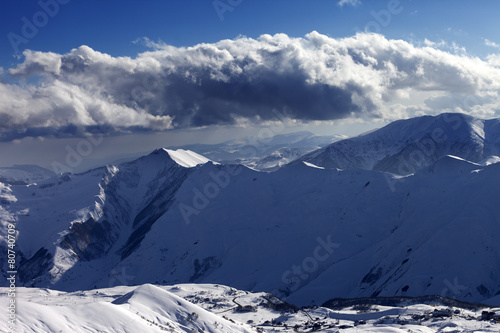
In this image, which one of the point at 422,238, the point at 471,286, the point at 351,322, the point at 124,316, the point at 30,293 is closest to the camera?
the point at 124,316

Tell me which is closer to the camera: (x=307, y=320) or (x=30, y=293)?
(x=307, y=320)

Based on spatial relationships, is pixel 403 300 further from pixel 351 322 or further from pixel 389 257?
pixel 389 257

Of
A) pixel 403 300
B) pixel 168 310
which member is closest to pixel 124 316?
pixel 168 310

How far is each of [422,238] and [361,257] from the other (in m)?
26.5

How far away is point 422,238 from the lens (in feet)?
581

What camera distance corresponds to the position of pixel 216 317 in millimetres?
83312

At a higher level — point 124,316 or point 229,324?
point 124,316

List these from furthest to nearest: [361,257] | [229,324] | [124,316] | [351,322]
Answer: [361,257] < [351,322] < [229,324] < [124,316]

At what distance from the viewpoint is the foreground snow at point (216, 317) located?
64.8 m

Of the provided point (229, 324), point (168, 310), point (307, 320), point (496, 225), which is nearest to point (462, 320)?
point (307, 320)

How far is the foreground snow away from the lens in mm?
64750

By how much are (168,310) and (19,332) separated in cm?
2929

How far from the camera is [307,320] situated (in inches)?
3829

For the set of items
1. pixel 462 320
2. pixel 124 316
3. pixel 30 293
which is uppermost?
pixel 124 316
